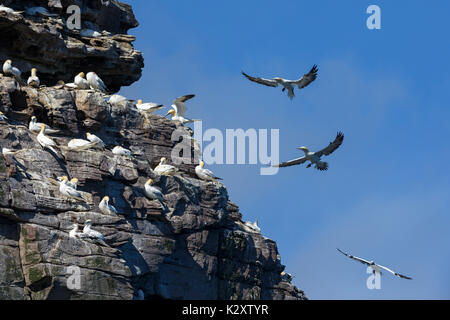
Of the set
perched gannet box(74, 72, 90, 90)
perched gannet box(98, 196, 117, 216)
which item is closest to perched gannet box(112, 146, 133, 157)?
perched gannet box(98, 196, 117, 216)

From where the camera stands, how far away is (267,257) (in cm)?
6175

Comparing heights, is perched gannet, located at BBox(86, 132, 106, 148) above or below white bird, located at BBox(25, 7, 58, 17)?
below

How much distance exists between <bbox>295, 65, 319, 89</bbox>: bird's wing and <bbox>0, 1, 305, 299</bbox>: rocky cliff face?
589 cm

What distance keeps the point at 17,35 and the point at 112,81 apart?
6725 mm

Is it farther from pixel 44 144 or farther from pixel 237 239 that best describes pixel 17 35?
pixel 237 239

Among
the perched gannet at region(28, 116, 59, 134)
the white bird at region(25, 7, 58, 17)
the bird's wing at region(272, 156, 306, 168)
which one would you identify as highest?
the white bird at region(25, 7, 58, 17)

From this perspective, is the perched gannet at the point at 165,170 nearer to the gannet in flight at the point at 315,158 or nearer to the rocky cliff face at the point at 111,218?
the rocky cliff face at the point at 111,218

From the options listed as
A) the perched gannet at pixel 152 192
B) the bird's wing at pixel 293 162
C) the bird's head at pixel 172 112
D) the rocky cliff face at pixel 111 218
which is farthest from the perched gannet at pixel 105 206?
the bird's head at pixel 172 112

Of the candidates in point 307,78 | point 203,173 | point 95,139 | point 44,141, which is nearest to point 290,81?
point 307,78

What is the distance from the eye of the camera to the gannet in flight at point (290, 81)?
56125 millimetres

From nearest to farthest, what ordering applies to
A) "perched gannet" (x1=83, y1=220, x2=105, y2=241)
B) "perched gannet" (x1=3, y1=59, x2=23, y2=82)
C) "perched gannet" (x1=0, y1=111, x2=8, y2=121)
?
"perched gannet" (x1=83, y1=220, x2=105, y2=241) → "perched gannet" (x1=0, y1=111, x2=8, y2=121) → "perched gannet" (x1=3, y1=59, x2=23, y2=82)

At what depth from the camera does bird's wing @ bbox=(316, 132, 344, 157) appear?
5591cm

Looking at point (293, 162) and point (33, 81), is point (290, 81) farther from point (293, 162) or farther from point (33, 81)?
point (33, 81)

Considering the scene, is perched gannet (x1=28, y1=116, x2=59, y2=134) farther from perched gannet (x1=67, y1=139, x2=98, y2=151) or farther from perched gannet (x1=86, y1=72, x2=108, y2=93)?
perched gannet (x1=86, y1=72, x2=108, y2=93)
